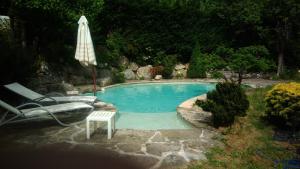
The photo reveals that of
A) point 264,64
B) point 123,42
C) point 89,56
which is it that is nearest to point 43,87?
point 89,56

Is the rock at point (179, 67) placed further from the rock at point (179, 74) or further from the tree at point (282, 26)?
the tree at point (282, 26)

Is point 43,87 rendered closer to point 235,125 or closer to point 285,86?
point 235,125

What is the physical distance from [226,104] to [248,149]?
1577mm

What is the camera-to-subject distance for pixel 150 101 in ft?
44.0

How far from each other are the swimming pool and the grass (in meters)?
1.60

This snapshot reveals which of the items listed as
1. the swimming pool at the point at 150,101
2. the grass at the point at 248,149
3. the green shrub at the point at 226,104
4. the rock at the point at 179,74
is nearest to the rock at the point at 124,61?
the swimming pool at the point at 150,101

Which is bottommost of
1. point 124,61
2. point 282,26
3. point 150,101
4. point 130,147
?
point 150,101

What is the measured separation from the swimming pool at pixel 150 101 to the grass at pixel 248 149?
1596 mm

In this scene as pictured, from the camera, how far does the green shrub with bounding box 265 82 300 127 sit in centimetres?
702

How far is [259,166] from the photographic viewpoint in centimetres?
543

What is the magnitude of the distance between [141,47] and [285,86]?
11.8m

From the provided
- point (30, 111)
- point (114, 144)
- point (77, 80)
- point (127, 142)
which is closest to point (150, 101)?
point (77, 80)

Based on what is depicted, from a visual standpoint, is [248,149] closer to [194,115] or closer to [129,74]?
[194,115]

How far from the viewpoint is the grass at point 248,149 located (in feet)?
18.2
